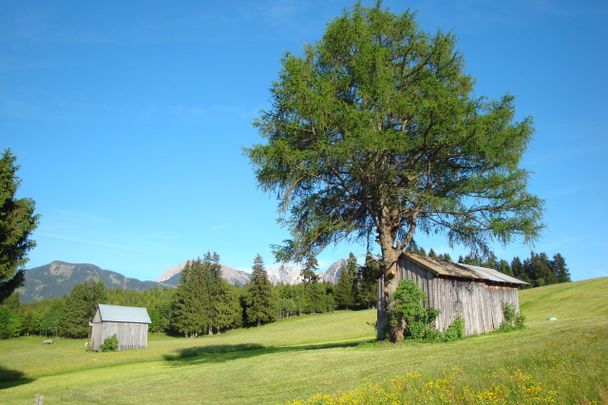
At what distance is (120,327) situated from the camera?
66.8m

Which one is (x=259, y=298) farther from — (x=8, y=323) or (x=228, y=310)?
(x=8, y=323)

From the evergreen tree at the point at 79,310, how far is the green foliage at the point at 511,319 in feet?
320

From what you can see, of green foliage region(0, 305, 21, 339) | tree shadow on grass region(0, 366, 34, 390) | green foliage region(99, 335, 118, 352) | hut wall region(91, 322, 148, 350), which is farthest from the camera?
green foliage region(0, 305, 21, 339)

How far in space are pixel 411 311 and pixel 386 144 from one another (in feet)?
31.3

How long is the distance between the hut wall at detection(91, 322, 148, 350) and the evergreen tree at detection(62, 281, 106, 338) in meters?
42.0

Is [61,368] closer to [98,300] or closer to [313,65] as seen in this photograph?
[313,65]

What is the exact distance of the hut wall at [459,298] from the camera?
26.7m

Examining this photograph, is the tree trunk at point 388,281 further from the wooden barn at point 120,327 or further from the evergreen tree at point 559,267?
the evergreen tree at point 559,267

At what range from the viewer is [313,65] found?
2600 cm

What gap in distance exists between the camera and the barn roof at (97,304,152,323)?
6656 centimetres

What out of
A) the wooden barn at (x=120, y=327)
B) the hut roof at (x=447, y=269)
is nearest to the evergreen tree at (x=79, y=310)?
the wooden barn at (x=120, y=327)

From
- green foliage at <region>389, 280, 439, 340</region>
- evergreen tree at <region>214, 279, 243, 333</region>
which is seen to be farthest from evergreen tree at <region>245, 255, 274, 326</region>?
green foliage at <region>389, 280, 439, 340</region>

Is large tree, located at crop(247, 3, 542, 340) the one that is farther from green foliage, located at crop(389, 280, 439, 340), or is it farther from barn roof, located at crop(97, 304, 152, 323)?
barn roof, located at crop(97, 304, 152, 323)

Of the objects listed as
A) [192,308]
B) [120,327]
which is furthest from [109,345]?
[192,308]
